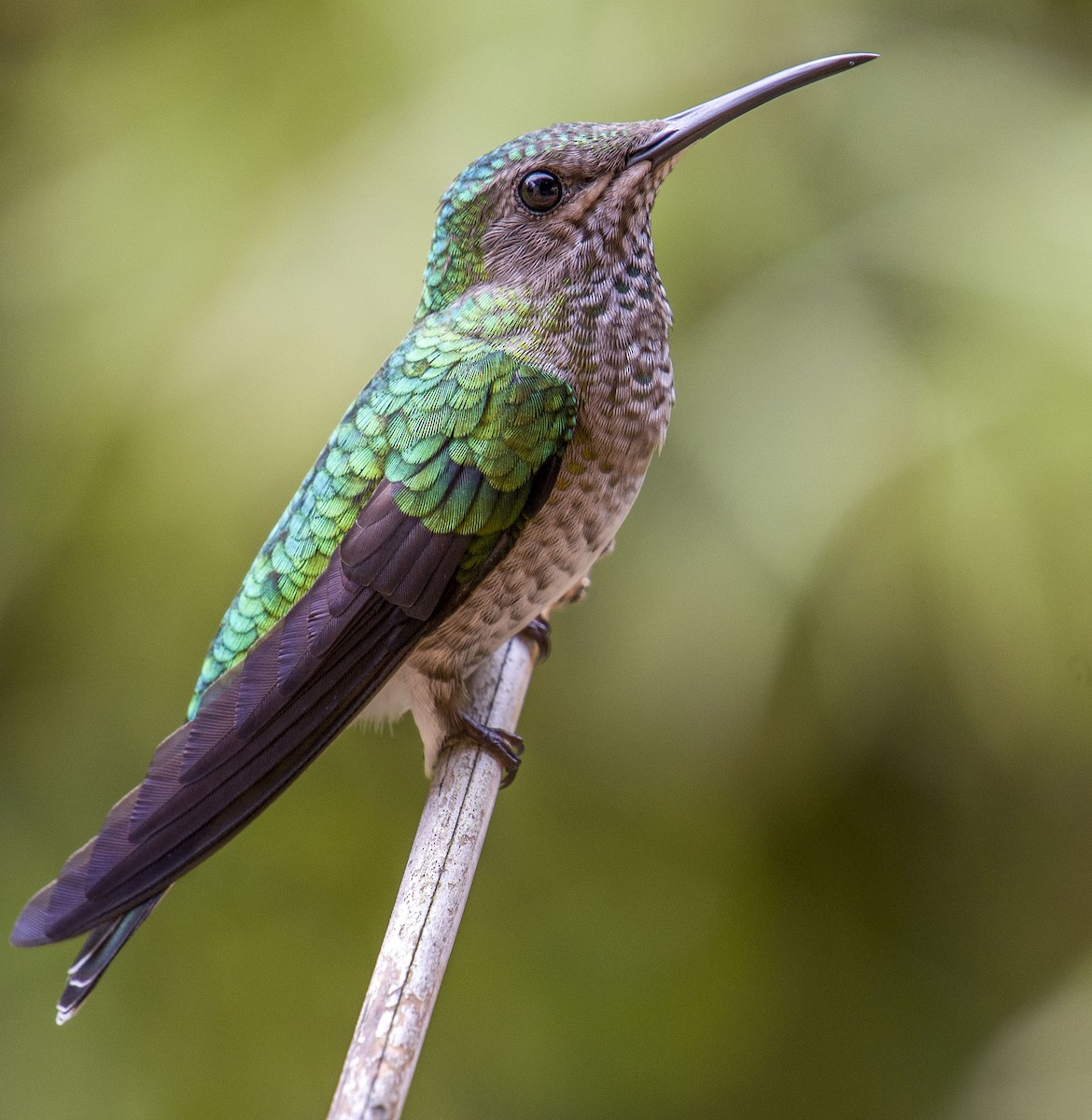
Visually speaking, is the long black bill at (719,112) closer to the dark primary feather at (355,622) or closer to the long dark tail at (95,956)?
the dark primary feather at (355,622)

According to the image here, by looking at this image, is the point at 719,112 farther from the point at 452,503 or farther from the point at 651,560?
the point at 651,560

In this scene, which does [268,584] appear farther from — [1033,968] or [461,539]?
[1033,968]

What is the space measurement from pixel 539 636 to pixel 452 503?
60 cm

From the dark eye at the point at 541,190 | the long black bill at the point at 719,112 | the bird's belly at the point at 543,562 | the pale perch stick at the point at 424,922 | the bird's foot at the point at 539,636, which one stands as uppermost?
the long black bill at the point at 719,112

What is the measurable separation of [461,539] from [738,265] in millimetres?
1360

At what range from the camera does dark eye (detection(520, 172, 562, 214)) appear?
1.81m

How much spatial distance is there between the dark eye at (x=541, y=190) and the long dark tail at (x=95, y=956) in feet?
3.68

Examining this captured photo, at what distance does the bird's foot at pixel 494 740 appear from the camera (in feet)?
6.14

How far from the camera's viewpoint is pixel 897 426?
2594mm

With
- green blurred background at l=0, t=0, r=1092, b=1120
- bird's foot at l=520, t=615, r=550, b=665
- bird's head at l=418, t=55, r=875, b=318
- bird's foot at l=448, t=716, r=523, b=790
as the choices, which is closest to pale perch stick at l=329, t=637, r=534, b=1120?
bird's foot at l=448, t=716, r=523, b=790

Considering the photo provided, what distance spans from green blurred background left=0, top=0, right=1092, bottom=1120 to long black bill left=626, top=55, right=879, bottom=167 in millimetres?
943

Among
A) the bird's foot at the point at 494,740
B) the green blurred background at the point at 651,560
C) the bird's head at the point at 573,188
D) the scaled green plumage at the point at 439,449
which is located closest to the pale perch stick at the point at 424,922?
the bird's foot at the point at 494,740

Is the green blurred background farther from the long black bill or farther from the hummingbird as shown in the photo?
the long black bill

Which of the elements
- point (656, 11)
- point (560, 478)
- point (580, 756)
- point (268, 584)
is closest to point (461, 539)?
point (560, 478)
